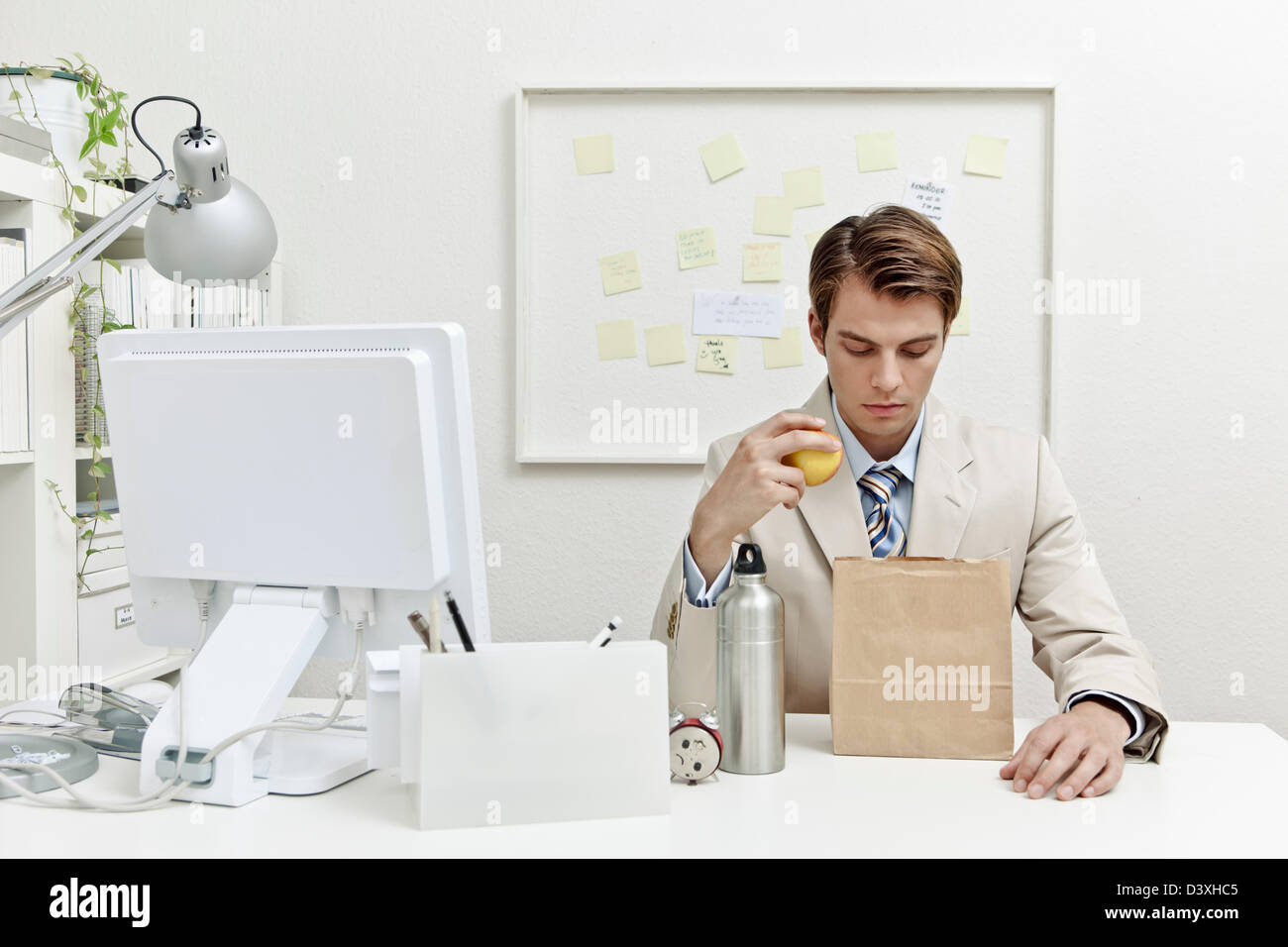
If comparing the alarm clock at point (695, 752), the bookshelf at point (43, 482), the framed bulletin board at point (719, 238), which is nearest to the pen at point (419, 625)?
the alarm clock at point (695, 752)

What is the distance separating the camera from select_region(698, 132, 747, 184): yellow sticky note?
7.60 feet

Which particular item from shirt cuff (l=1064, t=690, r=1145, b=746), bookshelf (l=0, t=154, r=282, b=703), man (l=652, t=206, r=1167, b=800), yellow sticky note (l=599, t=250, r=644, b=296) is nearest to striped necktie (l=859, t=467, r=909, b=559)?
man (l=652, t=206, r=1167, b=800)

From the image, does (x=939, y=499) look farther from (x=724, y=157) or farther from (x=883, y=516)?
(x=724, y=157)

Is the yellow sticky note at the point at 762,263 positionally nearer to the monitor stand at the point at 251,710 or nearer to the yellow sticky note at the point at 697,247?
the yellow sticky note at the point at 697,247

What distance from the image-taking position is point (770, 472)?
1235 mm

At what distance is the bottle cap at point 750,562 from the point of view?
3.44ft

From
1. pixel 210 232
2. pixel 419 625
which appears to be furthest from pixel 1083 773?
pixel 210 232

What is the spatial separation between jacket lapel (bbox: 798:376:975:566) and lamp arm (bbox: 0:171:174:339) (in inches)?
36.7

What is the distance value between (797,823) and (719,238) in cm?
163

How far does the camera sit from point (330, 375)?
105 centimetres

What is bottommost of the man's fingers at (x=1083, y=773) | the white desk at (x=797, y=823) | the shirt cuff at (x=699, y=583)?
the white desk at (x=797, y=823)

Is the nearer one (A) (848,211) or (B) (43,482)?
(B) (43,482)

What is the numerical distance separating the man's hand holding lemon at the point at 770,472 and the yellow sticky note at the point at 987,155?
1280 mm

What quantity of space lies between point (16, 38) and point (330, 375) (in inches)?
81.5
